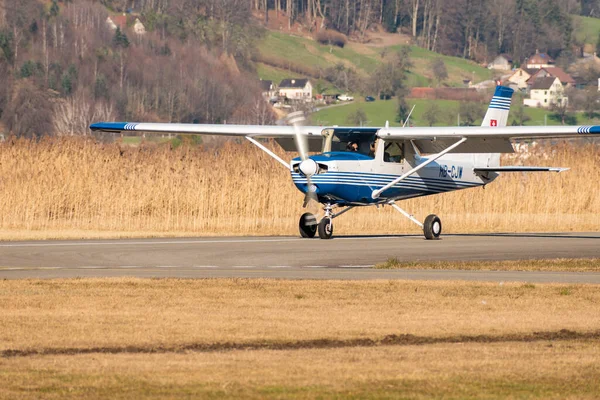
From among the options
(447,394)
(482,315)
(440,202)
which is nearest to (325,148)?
(440,202)

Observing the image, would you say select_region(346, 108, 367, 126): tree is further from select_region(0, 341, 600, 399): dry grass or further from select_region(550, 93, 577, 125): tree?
select_region(0, 341, 600, 399): dry grass

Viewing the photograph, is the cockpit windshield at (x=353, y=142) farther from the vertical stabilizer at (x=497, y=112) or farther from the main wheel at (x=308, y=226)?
the vertical stabilizer at (x=497, y=112)

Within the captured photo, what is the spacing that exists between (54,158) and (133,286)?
14.8 meters

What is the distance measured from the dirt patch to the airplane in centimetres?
1158

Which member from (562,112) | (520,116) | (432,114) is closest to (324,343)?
(432,114)

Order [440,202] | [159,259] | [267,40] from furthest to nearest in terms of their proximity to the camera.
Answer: [267,40] < [440,202] < [159,259]

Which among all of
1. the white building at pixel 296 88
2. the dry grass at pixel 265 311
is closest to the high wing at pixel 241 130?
the dry grass at pixel 265 311

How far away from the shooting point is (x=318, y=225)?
931 inches

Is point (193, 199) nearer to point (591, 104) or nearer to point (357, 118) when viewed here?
point (357, 118)

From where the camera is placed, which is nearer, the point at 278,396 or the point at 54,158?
the point at 278,396

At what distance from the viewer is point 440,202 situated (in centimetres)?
3031

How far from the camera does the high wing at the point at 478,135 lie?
22891mm

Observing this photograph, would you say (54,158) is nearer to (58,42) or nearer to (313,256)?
(313,256)

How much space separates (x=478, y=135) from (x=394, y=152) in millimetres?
1887
